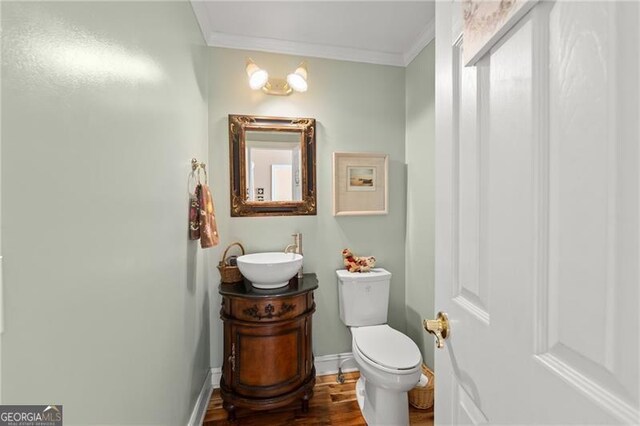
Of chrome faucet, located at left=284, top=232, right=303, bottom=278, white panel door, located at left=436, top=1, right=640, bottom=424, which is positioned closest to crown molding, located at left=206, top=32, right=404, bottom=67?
chrome faucet, located at left=284, top=232, right=303, bottom=278

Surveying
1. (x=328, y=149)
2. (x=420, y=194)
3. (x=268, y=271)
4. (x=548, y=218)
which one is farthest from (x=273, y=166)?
(x=548, y=218)

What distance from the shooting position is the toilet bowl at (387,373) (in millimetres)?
1478

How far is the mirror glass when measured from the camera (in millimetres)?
2111

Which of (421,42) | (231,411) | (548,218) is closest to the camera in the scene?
(548,218)

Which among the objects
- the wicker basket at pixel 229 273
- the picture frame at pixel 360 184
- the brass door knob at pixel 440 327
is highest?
→ the picture frame at pixel 360 184

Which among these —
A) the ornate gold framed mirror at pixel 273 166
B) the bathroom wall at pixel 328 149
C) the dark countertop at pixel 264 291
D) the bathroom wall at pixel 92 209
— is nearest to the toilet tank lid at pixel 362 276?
the bathroom wall at pixel 328 149

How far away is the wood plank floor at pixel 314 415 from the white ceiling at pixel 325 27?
2516 mm

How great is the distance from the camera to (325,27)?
195 centimetres

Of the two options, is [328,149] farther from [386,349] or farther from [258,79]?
[386,349]

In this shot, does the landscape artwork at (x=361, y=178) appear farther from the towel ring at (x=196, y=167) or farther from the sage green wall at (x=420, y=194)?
the towel ring at (x=196, y=167)

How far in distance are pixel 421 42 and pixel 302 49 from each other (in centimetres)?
89

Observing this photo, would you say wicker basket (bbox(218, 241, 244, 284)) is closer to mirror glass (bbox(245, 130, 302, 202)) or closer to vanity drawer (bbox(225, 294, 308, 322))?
vanity drawer (bbox(225, 294, 308, 322))

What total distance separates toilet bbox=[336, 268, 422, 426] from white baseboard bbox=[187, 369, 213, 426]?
993 mm

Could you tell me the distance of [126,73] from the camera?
0.90 metres
